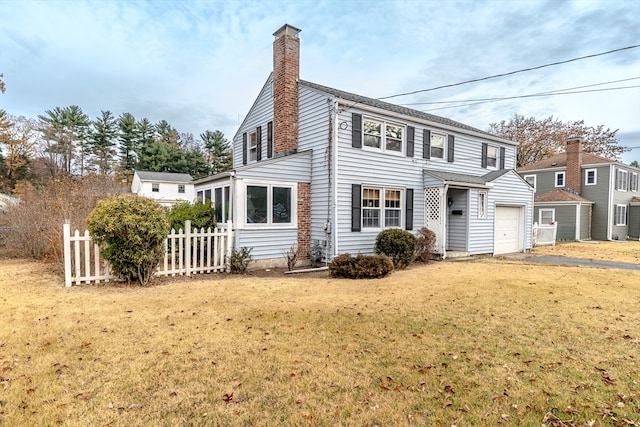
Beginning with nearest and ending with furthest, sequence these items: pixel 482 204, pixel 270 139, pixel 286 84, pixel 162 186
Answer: pixel 286 84
pixel 270 139
pixel 482 204
pixel 162 186


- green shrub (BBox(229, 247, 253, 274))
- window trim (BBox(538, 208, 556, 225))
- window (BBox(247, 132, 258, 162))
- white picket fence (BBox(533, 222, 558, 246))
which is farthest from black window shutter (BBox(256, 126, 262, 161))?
window trim (BBox(538, 208, 556, 225))

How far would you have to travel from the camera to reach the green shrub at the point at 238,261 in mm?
9359

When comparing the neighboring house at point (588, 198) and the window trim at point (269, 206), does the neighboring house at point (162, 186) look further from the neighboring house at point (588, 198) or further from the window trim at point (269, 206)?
the neighboring house at point (588, 198)

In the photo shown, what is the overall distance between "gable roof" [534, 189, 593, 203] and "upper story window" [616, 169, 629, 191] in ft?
7.99

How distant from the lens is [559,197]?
76.9 feet

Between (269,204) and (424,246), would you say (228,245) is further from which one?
(424,246)

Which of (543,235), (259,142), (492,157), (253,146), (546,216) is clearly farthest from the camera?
(546,216)

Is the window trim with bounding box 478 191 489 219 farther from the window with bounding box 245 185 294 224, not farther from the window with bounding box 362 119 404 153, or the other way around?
the window with bounding box 245 185 294 224

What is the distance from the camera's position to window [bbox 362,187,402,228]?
11.6 metres

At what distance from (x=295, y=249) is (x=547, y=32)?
38.7 ft

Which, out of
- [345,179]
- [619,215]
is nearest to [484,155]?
[345,179]

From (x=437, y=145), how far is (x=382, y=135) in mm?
3196

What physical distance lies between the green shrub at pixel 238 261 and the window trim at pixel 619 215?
2743cm

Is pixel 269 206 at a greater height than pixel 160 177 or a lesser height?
lesser
